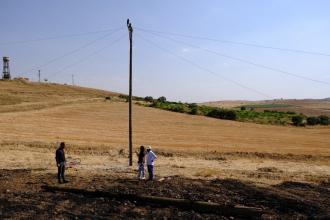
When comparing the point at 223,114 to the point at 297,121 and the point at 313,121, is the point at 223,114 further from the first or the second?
the point at 313,121

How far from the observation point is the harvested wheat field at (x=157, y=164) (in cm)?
1794

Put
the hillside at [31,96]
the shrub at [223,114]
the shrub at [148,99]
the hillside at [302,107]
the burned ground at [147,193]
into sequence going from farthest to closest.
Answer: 1. the hillside at [302,107]
2. the shrub at [148,99]
3. the shrub at [223,114]
4. the hillside at [31,96]
5. the burned ground at [147,193]

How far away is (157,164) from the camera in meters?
31.3

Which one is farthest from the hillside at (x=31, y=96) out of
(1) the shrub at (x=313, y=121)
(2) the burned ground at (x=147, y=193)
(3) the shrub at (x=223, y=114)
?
(2) the burned ground at (x=147, y=193)

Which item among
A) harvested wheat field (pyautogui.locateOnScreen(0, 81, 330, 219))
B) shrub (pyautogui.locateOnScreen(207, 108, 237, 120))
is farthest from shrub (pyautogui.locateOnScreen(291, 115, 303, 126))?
shrub (pyautogui.locateOnScreen(207, 108, 237, 120))

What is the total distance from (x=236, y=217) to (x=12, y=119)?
1442 inches

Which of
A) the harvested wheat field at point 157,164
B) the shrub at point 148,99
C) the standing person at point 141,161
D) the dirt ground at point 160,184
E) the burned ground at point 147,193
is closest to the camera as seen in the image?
the burned ground at point 147,193

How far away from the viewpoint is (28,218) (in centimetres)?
1648

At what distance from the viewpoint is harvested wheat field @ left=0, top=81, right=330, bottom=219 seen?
58.9ft

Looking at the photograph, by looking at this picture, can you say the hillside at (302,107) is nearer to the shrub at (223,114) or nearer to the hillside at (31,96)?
the shrub at (223,114)

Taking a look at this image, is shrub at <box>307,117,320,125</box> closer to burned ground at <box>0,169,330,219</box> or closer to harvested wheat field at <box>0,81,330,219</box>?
harvested wheat field at <box>0,81,330,219</box>

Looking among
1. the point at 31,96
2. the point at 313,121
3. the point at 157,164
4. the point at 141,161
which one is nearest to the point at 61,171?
the point at 141,161

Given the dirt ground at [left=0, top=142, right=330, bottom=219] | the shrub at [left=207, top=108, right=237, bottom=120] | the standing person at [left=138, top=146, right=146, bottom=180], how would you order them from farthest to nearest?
the shrub at [left=207, top=108, right=237, bottom=120]
the standing person at [left=138, top=146, right=146, bottom=180]
the dirt ground at [left=0, top=142, right=330, bottom=219]

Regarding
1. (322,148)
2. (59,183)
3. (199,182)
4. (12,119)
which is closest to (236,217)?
(199,182)
